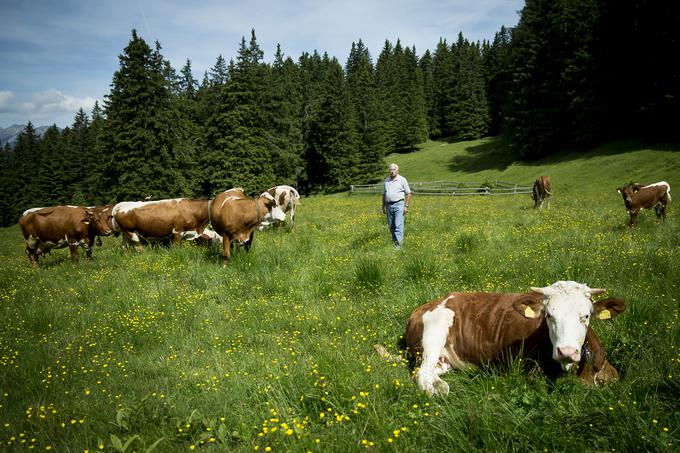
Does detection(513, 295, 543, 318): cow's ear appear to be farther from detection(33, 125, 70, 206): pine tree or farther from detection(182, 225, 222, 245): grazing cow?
detection(33, 125, 70, 206): pine tree

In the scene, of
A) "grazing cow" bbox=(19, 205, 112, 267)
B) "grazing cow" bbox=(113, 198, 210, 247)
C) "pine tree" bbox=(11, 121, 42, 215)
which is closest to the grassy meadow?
"grazing cow" bbox=(19, 205, 112, 267)

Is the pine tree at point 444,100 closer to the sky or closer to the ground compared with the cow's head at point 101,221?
closer to the sky

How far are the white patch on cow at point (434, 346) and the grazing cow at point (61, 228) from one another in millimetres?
11326

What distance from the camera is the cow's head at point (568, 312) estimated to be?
3.09 metres

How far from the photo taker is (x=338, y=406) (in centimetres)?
321

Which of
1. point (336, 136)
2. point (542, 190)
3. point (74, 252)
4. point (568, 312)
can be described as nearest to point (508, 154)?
point (336, 136)

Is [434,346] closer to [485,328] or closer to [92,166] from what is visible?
[485,328]

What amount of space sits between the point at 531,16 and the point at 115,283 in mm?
49350

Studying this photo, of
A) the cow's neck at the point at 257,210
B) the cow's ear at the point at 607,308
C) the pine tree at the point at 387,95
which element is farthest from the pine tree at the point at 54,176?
the cow's ear at the point at 607,308

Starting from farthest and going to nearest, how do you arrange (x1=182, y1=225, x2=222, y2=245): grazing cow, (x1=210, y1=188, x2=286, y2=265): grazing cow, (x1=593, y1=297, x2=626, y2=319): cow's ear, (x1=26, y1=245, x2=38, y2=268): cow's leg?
(x1=182, y1=225, x2=222, y2=245): grazing cow → (x1=26, y1=245, x2=38, y2=268): cow's leg → (x1=210, y1=188, x2=286, y2=265): grazing cow → (x1=593, y1=297, x2=626, y2=319): cow's ear

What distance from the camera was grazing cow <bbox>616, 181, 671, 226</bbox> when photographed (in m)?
11.9

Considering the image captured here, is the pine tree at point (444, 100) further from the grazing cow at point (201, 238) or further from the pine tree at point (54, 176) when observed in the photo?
the grazing cow at point (201, 238)

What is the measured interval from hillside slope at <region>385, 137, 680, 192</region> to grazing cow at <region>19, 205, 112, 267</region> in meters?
29.6

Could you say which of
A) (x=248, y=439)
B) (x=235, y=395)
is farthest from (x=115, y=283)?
(x=248, y=439)
